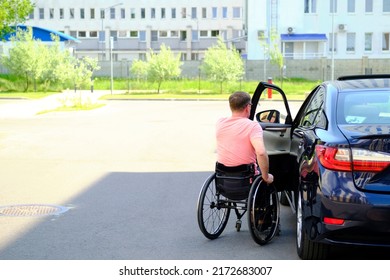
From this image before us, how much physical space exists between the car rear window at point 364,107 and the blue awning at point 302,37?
70281 millimetres

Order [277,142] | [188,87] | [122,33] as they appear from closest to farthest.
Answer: [277,142] → [188,87] → [122,33]

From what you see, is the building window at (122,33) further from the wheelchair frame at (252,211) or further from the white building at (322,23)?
the wheelchair frame at (252,211)

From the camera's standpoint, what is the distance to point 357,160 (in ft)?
20.2

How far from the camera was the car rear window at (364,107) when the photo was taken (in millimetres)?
6844

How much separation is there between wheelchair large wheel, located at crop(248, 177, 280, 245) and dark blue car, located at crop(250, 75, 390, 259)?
0.42 metres

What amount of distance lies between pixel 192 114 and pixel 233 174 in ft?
81.1

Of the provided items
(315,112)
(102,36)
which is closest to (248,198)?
(315,112)

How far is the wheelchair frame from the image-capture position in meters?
7.49

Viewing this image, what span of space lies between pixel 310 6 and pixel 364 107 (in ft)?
238

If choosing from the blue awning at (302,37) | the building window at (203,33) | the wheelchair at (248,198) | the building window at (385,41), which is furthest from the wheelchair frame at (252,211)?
the building window at (203,33)

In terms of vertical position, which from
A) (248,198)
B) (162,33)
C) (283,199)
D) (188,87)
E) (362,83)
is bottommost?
(188,87)

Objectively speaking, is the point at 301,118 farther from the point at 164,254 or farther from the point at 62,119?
the point at 62,119

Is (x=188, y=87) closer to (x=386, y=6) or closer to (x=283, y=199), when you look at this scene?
(x=386, y=6)

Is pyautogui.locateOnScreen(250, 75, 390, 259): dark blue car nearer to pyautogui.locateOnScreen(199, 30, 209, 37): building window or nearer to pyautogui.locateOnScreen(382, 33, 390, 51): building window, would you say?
pyautogui.locateOnScreen(382, 33, 390, 51): building window
